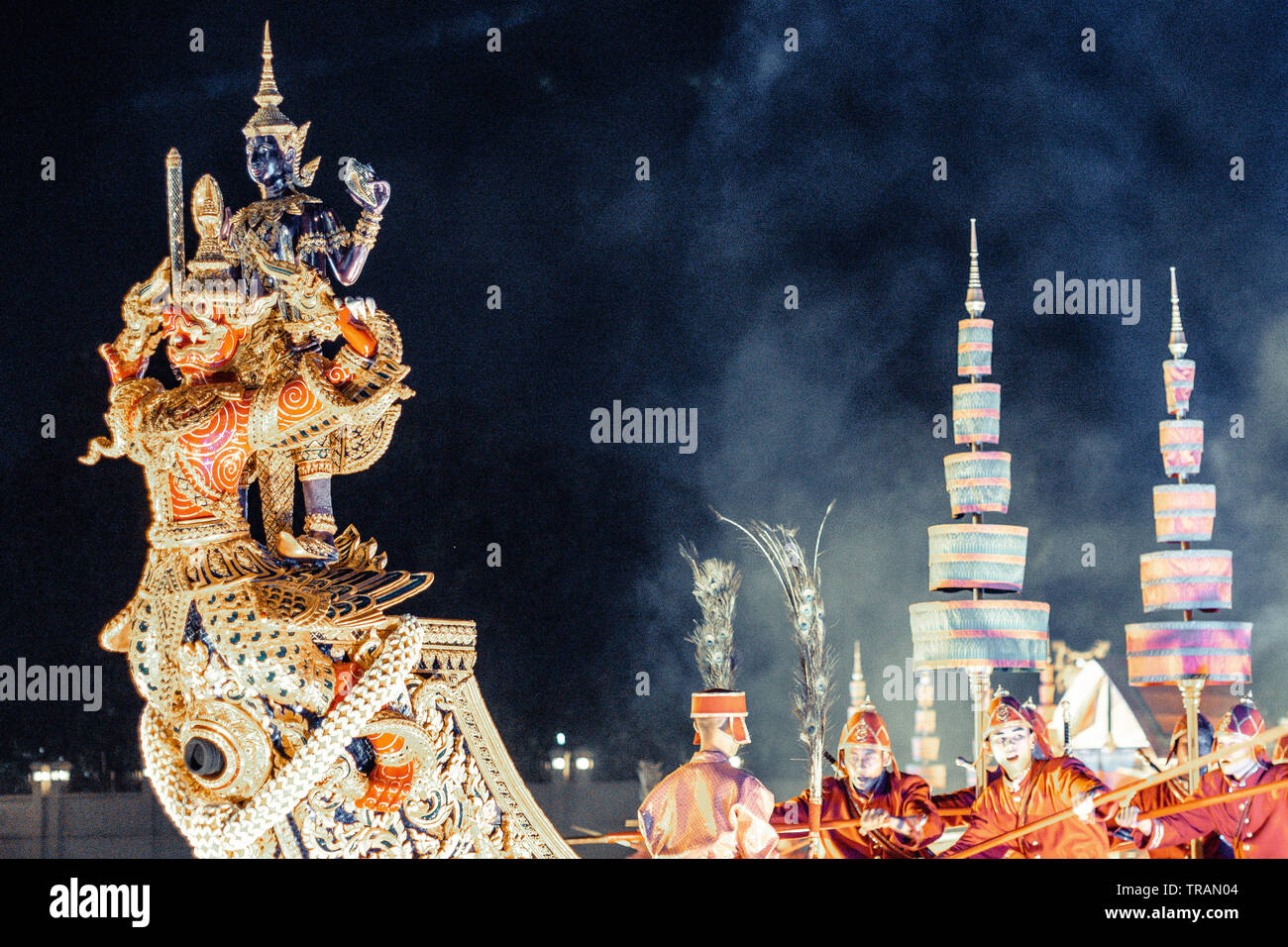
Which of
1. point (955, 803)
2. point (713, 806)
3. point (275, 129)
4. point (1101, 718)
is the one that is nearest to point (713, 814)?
point (713, 806)

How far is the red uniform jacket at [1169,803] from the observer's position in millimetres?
7062

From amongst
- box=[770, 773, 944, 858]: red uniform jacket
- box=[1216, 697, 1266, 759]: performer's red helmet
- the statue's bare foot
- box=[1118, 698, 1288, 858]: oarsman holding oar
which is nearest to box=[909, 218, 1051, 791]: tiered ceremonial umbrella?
box=[770, 773, 944, 858]: red uniform jacket

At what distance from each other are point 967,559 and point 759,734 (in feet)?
4.56

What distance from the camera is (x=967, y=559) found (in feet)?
28.9

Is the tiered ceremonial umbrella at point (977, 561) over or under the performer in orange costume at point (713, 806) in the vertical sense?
over

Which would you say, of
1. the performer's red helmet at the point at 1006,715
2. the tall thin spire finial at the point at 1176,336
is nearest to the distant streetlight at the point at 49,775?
the performer's red helmet at the point at 1006,715

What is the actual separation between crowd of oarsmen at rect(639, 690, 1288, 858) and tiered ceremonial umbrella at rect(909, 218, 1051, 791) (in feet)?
3.50

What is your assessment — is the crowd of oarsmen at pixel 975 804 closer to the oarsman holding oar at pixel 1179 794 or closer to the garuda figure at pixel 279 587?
the oarsman holding oar at pixel 1179 794

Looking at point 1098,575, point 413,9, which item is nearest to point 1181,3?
point 1098,575

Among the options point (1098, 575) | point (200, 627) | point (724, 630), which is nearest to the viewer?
point (200, 627)

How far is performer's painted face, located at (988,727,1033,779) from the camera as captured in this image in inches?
262

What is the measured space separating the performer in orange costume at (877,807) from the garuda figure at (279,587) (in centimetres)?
242
